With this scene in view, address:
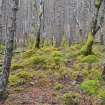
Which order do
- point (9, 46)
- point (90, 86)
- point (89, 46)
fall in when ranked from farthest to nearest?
point (89, 46) → point (90, 86) → point (9, 46)

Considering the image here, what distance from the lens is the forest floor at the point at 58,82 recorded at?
9.08 meters

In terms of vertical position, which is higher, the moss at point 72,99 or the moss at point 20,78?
the moss at point 72,99

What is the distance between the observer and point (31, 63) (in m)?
14.6

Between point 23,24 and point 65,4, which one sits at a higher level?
point 65,4

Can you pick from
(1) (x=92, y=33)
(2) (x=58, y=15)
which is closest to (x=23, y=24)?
(2) (x=58, y=15)

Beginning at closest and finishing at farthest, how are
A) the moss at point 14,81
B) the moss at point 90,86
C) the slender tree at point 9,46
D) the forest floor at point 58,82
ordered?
1. the slender tree at point 9,46
2. the forest floor at point 58,82
3. the moss at point 90,86
4. the moss at point 14,81

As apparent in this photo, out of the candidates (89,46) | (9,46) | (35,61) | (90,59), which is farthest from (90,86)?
(35,61)

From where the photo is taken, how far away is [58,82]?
11320mm

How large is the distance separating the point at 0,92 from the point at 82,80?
11.8 ft

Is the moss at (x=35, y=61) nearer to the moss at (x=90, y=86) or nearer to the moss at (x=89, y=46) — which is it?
the moss at (x=89, y=46)

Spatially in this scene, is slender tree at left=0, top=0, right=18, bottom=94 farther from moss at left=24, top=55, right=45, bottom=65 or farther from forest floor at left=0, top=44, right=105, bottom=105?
moss at left=24, top=55, right=45, bottom=65

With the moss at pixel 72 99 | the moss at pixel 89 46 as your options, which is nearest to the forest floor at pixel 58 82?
the moss at pixel 72 99

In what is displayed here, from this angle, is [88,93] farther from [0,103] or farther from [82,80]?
[0,103]

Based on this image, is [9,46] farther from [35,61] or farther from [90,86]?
[35,61]
